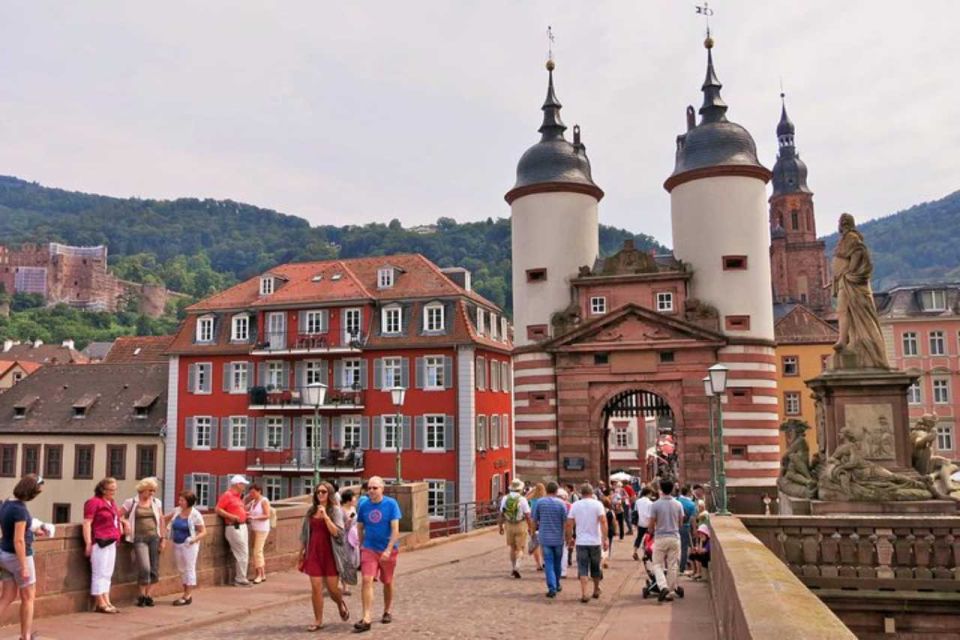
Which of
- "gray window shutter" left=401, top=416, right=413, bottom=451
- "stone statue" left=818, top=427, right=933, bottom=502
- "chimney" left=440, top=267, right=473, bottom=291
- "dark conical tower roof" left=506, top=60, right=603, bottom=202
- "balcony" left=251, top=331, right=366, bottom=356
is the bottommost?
"stone statue" left=818, top=427, right=933, bottom=502

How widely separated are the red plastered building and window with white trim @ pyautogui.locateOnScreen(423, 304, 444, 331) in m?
0.05

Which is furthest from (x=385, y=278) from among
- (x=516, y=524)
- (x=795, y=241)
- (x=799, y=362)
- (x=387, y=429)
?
(x=795, y=241)


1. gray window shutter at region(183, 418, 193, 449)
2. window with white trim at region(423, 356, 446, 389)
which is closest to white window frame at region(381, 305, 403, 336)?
window with white trim at region(423, 356, 446, 389)

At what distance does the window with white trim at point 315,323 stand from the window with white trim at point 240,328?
3.34 metres

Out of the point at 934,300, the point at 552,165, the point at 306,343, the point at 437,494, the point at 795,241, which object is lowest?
the point at 437,494

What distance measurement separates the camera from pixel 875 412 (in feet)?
56.6

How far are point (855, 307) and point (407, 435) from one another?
2450cm

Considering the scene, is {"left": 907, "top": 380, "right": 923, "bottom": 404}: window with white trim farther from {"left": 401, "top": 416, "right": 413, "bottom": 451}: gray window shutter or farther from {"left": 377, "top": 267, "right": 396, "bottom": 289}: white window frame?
{"left": 377, "top": 267, "right": 396, "bottom": 289}: white window frame

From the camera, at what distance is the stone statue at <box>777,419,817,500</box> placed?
58.0ft

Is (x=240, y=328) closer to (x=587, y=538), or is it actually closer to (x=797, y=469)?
(x=797, y=469)

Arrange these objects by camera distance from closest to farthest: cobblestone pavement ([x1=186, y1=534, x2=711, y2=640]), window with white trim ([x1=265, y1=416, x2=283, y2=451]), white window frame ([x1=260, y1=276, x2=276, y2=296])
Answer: cobblestone pavement ([x1=186, y1=534, x2=711, y2=640])
window with white trim ([x1=265, y1=416, x2=283, y2=451])
white window frame ([x1=260, y1=276, x2=276, y2=296])

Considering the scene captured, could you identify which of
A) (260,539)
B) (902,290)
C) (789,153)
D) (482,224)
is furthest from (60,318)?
(260,539)

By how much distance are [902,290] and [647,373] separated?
86.9 feet

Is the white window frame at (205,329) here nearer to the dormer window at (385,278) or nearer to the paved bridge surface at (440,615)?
the dormer window at (385,278)
